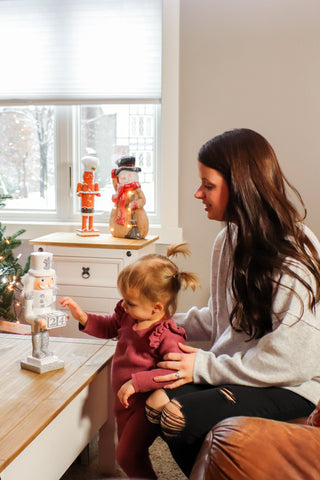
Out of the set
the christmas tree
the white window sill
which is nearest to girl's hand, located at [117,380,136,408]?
the christmas tree

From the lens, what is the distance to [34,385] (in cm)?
153

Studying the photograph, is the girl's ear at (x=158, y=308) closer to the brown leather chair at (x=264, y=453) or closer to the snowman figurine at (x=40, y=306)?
the snowman figurine at (x=40, y=306)

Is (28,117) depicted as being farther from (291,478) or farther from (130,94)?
(291,478)

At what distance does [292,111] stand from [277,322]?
170cm

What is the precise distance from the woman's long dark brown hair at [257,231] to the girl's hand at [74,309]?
499 millimetres

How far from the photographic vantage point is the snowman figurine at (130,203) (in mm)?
2734

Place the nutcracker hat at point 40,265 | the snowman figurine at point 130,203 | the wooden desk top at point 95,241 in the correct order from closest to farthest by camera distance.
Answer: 1. the nutcracker hat at point 40,265
2. the wooden desk top at point 95,241
3. the snowman figurine at point 130,203

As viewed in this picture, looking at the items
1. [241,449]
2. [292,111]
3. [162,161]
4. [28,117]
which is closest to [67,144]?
[28,117]

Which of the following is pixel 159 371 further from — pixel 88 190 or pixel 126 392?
→ pixel 88 190

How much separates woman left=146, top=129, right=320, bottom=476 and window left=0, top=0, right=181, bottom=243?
1.46 meters

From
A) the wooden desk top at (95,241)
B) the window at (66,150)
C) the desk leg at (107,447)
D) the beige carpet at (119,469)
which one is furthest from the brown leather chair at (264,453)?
the window at (66,150)

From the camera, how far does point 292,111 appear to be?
2.85 m

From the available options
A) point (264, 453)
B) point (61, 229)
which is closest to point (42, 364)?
point (264, 453)

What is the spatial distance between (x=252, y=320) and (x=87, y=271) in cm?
133
